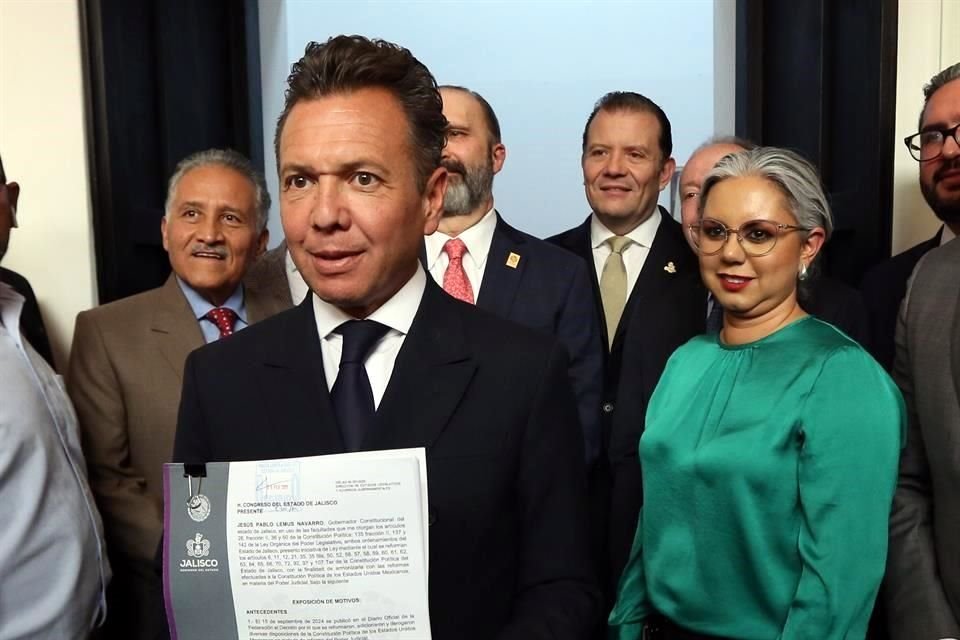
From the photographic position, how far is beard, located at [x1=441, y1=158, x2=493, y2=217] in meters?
2.78

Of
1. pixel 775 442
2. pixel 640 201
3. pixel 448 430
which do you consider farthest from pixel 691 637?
pixel 640 201

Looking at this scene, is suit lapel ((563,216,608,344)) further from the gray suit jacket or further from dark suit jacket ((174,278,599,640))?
dark suit jacket ((174,278,599,640))

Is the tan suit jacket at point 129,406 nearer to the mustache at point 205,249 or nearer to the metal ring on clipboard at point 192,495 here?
the mustache at point 205,249

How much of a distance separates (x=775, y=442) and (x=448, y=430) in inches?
31.3

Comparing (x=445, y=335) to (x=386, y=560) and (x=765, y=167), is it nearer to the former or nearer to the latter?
(x=386, y=560)

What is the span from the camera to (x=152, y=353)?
2.47 m

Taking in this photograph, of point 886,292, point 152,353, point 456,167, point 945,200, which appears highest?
point 456,167

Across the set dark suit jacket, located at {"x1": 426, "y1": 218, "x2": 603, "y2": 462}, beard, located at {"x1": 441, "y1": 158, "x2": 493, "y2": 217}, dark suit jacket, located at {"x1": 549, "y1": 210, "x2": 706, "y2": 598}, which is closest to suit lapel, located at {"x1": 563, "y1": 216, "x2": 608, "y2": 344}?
dark suit jacket, located at {"x1": 549, "y1": 210, "x2": 706, "y2": 598}

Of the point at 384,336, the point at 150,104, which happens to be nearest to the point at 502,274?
the point at 384,336

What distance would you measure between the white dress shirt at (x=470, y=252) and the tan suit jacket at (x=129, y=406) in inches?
27.2

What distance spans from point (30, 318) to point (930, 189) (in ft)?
8.23

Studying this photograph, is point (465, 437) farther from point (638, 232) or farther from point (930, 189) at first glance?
point (638, 232)

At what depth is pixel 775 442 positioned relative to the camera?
5.88ft

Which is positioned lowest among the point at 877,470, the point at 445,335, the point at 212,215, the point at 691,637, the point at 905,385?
the point at 691,637
